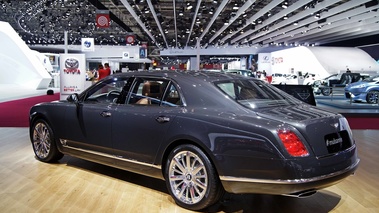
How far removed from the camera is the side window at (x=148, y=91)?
3770mm

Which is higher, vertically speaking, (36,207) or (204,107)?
(204,107)

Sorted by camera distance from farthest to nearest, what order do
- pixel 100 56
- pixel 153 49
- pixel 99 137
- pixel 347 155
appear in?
pixel 153 49, pixel 100 56, pixel 99 137, pixel 347 155

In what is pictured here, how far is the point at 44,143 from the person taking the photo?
4938 mm

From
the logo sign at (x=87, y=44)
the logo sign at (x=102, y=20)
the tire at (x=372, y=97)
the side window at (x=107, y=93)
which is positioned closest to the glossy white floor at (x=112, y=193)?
the side window at (x=107, y=93)

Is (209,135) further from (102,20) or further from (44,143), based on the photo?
(102,20)

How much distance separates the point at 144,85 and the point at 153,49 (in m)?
41.5

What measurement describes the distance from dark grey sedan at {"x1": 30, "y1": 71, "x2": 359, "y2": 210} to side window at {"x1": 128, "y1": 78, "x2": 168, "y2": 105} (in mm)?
11

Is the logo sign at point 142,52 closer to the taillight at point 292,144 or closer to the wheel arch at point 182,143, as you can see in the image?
the wheel arch at point 182,143

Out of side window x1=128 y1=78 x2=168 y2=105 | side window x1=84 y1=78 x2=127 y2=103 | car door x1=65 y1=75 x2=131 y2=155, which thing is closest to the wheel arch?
side window x1=128 y1=78 x2=168 y2=105

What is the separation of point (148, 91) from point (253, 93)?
1.10 meters

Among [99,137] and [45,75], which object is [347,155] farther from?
[45,75]

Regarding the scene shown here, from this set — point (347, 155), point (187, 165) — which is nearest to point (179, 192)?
point (187, 165)

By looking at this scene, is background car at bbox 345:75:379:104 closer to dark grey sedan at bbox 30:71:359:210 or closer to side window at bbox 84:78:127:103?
side window at bbox 84:78:127:103

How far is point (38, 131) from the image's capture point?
16.4 feet
